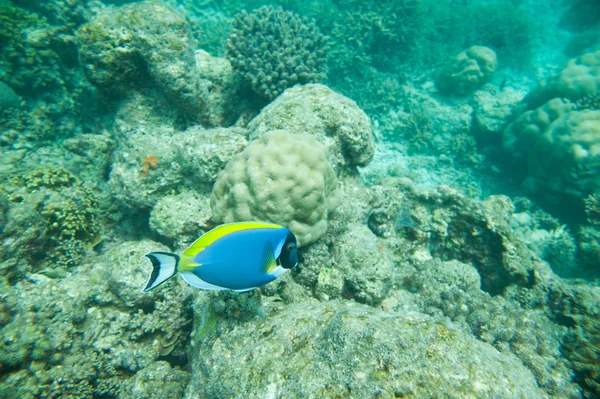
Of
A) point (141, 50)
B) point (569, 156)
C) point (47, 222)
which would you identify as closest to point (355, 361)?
point (47, 222)

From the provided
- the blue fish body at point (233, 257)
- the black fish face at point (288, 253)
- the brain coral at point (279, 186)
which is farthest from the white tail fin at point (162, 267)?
the brain coral at point (279, 186)

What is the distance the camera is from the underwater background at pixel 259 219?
2.19 m

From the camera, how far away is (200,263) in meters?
1.65

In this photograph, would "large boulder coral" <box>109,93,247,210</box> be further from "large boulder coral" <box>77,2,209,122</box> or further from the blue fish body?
the blue fish body

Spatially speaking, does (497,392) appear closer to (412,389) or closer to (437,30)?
(412,389)

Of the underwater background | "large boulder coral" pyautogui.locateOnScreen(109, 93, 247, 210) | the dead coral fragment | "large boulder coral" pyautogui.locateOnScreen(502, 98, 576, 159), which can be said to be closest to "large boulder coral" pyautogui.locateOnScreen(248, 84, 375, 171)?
the underwater background

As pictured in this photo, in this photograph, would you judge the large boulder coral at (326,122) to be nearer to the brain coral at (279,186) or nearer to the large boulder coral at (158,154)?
the large boulder coral at (158,154)

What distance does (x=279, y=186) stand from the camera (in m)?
2.71

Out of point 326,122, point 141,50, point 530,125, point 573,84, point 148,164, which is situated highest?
point 573,84

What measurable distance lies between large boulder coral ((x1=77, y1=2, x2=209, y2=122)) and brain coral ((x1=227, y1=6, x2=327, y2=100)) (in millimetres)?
1118

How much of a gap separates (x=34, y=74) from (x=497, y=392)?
9.96m

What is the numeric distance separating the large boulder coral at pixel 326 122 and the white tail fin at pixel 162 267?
223 cm

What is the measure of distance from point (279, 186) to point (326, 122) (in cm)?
151

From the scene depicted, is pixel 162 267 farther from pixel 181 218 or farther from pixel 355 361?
pixel 181 218
